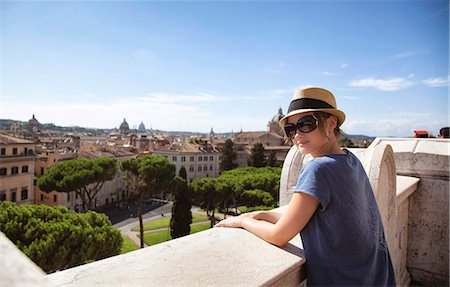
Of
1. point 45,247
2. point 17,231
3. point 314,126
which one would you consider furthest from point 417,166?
point 17,231

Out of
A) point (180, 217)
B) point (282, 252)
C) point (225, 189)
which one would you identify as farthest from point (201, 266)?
point (225, 189)

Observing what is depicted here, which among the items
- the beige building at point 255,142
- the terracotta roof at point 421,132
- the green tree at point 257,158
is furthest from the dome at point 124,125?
the terracotta roof at point 421,132

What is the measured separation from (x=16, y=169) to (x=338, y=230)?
31.2 m

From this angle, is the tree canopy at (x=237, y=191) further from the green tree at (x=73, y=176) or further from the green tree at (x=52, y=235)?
the green tree at (x=52, y=235)

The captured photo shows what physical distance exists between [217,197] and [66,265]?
55.2 ft

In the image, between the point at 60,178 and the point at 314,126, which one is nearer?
the point at 314,126

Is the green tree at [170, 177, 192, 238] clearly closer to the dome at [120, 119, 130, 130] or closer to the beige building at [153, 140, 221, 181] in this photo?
the beige building at [153, 140, 221, 181]

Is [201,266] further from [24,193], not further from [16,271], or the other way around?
[24,193]

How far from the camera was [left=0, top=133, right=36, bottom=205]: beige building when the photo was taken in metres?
25.8

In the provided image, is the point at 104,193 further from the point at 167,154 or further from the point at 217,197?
the point at 217,197

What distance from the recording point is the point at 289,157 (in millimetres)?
3102

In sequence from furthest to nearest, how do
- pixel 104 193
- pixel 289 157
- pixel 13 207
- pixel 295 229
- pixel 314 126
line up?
pixel 104 193 → pixel 13 207 → pixel 289 157 → pixel 314 126 → pixel 295 229

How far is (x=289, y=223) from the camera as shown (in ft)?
4.75

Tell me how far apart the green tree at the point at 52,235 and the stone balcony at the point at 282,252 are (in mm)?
10029
